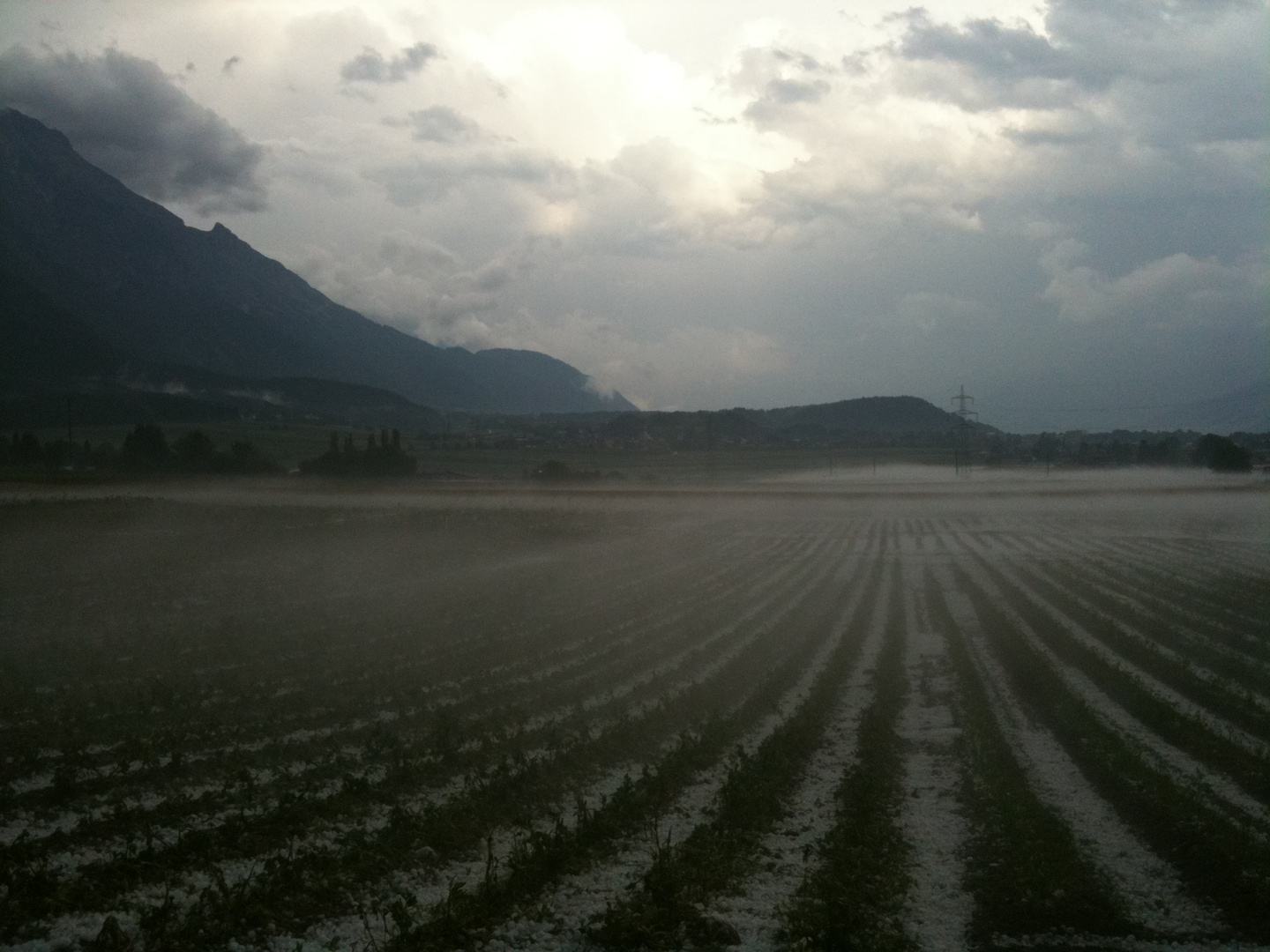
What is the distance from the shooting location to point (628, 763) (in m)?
13.0

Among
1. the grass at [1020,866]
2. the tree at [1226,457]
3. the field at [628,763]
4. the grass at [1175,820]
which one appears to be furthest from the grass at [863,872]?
the tree at [1226,457]

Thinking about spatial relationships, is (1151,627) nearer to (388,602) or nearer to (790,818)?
(790,818)

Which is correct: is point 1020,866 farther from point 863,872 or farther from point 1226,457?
point 1226,457

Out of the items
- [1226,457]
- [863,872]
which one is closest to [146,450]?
[863,872]

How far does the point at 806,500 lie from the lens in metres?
83.2

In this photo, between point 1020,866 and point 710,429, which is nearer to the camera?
point 1020,866

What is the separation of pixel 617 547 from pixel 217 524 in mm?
21546

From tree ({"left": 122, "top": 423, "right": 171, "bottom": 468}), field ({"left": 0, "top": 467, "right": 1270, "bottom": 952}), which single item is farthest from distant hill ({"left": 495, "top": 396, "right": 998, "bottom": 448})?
field ({"left": 0, "top": 467, "right": 1270, "bottom": 952})

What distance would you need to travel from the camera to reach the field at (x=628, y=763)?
812 centimetres

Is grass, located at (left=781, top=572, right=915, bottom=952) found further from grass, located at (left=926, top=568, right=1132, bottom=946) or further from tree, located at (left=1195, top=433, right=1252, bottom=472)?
tree, located at (left=1195, top=433, right=1252, bottom=472)

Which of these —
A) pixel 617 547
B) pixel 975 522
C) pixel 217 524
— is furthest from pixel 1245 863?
pixel 975 522

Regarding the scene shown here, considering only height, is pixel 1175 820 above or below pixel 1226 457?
below

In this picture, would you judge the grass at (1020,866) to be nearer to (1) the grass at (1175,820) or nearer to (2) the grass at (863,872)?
(2) the grass at (863,872)

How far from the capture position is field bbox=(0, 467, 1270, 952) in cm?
812
